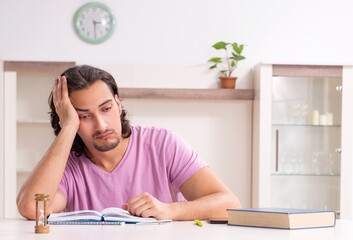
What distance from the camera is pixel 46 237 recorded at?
2109 mm

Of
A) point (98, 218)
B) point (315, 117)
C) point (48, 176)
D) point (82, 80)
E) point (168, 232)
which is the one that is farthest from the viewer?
point (315, 117)

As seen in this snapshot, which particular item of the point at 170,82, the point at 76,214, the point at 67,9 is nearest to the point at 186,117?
the point at 170,82

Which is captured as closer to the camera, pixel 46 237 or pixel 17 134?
pixel 46 237

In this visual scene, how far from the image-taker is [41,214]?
7.29ft

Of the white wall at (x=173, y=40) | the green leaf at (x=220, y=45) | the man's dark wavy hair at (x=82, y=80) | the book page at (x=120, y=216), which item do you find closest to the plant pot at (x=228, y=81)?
the white wall at (x=173, y=40)

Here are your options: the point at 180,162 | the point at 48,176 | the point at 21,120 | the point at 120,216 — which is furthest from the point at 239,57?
the point at 120,216

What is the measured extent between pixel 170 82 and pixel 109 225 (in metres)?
3.04

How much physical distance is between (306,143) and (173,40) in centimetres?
115

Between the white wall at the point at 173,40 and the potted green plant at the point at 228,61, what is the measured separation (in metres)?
0.07

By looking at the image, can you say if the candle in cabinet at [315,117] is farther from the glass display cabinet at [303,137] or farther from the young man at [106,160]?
the young man at [106,160]

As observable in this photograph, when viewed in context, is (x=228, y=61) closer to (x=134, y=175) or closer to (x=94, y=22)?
(x=94, y=22)

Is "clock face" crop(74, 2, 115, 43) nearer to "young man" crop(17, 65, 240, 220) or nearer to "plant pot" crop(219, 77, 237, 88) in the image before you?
"plant pot" crop(219, 77, 237, 88)

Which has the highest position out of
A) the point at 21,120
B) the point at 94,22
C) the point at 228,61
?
the point at 94,22

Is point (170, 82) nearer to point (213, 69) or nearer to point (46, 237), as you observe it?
point (213, 69)
